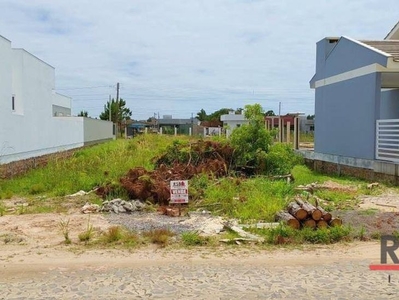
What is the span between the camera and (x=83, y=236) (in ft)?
23.6

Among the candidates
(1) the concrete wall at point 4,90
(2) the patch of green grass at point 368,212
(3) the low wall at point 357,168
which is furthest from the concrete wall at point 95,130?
(2) the patch of green grass at point 368,212

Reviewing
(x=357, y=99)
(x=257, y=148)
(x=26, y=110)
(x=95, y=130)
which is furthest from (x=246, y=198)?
(x=95, y=130)

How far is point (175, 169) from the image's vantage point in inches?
518

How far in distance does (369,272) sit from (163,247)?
10.5 ft

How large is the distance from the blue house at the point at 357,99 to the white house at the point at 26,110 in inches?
518

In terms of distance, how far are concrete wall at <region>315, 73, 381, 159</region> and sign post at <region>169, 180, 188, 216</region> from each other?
27.0 ft

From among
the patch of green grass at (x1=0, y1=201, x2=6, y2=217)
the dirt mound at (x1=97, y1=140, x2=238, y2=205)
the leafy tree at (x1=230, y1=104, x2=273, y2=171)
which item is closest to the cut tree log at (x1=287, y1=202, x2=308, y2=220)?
the dirt mound at (x1=97, y1=140, x2=238, y2=205)

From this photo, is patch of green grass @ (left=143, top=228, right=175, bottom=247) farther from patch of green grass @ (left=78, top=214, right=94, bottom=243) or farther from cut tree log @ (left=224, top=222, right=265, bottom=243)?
cut tree log @ (left=224, top=222, right=265, bottom=243)

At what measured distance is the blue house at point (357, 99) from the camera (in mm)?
14242

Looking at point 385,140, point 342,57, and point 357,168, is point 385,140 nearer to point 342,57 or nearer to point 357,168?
point 357,168

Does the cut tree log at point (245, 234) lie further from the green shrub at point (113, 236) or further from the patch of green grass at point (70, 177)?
the patch of green grass at point (70, 177)

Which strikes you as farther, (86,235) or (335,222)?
(335,222)

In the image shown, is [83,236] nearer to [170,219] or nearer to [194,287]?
[170,219]

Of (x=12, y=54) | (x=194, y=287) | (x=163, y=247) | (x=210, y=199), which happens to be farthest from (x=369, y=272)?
(x=12, y=54)
